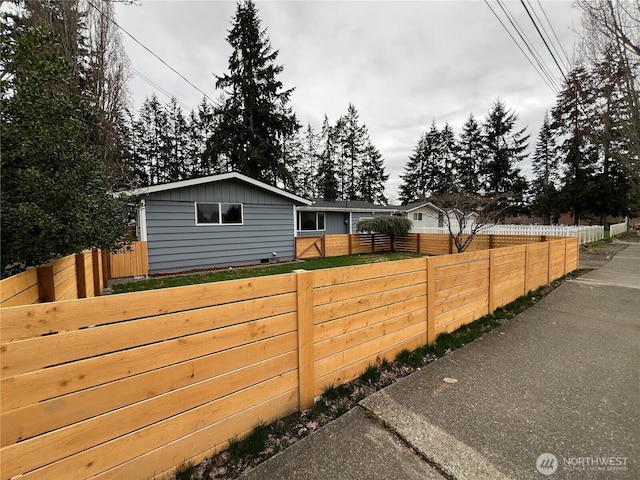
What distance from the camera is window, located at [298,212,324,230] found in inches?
613

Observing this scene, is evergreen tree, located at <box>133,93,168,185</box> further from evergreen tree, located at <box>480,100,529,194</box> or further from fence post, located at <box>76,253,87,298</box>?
evergreen tree, located at <box>480,100,529,194</box>

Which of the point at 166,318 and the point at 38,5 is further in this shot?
the point at 38,5

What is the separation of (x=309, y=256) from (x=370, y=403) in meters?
10.2

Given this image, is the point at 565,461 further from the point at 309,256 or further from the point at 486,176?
the point at 486,176

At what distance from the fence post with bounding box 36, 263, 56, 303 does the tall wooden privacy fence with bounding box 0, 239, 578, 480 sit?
150cm

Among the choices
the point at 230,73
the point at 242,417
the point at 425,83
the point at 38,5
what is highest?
the point at 230,73

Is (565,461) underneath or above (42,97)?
underneath

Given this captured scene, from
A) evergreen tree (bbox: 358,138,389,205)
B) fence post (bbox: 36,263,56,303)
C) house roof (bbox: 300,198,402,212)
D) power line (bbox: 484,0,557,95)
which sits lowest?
fence post (bbox: 36,263,56,303)

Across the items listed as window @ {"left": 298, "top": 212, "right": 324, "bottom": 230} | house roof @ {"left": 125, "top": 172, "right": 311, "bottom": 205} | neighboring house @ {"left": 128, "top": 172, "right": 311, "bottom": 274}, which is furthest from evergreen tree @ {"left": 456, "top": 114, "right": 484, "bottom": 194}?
house roof @ {"left": 125, "top": 172, "right": 311, "bottom": 205}

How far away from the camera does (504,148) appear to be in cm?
3116

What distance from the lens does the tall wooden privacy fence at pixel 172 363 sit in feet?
4.16

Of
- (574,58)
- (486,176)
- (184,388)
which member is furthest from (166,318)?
(486,176)

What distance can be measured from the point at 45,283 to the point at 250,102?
62.9 ft

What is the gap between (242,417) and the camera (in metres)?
1.99
